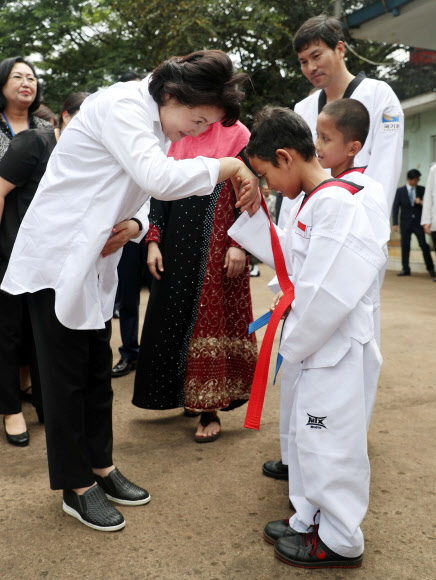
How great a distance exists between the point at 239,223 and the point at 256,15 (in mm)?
10506

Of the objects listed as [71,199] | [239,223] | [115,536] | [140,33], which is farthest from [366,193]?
[140,33]

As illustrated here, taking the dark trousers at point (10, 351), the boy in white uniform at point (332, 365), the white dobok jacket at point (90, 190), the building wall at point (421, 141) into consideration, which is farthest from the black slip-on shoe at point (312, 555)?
the building wall at point (421, 141)

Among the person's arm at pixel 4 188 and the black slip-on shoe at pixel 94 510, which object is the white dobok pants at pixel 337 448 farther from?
the person's arm at pixel 4 188

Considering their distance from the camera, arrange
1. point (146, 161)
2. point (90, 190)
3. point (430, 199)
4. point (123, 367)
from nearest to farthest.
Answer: point (146, 161)
point (90, 190)
point (123, 367)
point (430, 199)

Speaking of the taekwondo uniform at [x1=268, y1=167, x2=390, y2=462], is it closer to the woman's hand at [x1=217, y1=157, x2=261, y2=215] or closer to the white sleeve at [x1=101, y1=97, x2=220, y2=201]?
the woman's hand at [x1=217, y1=157, x2=261, y2=215]

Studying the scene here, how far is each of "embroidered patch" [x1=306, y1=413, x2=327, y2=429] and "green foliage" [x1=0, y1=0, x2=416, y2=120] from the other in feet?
34.0

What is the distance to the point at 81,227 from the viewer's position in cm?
184

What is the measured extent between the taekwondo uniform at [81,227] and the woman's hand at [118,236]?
0.11 ft

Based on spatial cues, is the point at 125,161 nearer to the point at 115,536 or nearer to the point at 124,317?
the point at 115,536

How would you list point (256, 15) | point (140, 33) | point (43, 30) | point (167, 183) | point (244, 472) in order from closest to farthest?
point (167, 183) → point (244, 472) → point (256, 15) → point (140, 33) → point (43, 30)

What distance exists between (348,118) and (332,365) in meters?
0.98

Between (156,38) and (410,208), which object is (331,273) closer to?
(410,208)

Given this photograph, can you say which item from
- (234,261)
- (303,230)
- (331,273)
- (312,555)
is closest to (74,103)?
(234,261)

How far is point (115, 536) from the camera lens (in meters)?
1.99
